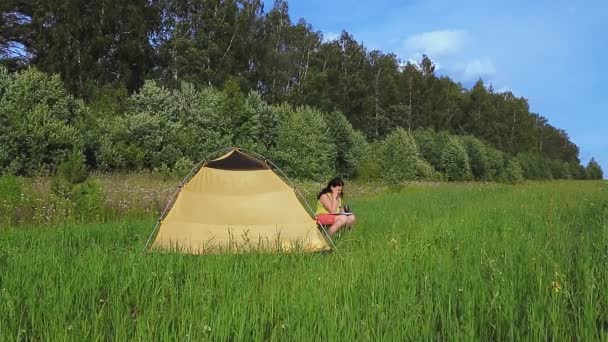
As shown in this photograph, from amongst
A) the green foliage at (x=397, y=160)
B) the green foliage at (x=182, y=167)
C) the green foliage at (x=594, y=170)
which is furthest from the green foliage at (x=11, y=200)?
the green foliage at (x=594, y=170)

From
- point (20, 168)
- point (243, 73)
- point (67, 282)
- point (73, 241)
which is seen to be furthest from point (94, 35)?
point (67, 282)

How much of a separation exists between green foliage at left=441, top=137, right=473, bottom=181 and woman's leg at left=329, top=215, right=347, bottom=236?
41.9m

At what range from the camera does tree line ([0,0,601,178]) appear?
1140 inches

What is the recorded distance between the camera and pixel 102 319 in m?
3.43

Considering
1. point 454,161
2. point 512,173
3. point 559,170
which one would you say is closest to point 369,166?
point 454,161

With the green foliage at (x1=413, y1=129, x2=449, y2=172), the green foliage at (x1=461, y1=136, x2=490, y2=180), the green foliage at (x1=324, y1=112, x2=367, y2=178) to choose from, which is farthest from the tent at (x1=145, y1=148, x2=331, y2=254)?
the green foliage at (x1=461, y1=136, x2=490, y2=180)

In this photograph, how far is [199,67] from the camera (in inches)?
1532

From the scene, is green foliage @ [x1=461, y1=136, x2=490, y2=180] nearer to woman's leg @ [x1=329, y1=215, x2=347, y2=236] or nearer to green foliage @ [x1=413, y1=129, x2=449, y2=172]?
green foliage @ [x1=413, y1=129, x2=449, y2=172]

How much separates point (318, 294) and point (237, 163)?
4.29 meters

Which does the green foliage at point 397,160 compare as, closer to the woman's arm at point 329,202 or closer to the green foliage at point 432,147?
the green foliage at point 432,147

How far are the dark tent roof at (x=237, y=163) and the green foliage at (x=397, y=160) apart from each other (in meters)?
22.6

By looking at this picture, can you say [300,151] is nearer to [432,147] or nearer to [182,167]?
[182,167]

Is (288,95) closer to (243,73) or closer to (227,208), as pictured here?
(243,73)

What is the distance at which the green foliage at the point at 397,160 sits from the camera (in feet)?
103
